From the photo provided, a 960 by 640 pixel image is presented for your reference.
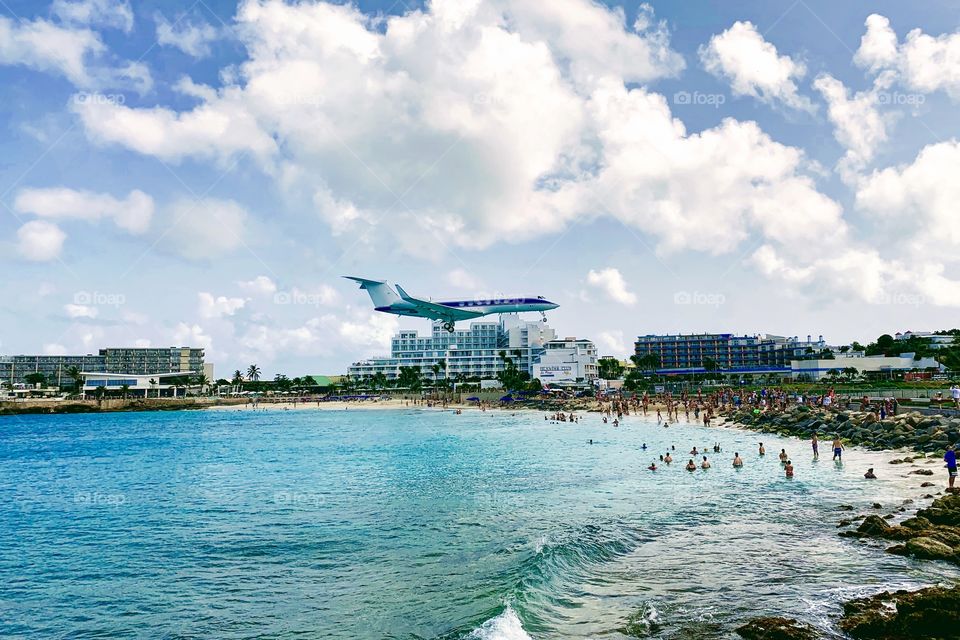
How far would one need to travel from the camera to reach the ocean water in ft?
40.6

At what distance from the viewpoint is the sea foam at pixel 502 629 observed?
11095mm

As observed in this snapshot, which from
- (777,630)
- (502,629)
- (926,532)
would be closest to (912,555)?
(926,532)

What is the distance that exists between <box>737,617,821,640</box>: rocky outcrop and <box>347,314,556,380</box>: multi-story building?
143942mm

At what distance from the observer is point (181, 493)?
30094 millimetres

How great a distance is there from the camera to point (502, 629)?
37.7 feet

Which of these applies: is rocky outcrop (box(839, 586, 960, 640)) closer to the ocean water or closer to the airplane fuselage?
the ocean water

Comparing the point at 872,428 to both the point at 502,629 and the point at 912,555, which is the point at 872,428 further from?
the point at 502,629

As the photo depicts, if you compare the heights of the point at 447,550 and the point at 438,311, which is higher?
the point at 438,311

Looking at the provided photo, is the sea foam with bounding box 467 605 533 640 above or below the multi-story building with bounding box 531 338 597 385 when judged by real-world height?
below

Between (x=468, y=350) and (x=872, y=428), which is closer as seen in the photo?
(x=872, y=428)

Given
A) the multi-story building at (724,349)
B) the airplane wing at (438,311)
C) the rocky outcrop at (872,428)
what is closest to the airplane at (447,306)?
the airplane wing at (438,311)

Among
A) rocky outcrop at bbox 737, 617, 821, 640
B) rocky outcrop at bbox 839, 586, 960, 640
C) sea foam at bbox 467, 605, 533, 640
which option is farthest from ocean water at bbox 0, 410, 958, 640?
A: rocky outcrop at bbox 839, 586, 960, 640

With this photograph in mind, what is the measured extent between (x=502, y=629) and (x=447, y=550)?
6.35m

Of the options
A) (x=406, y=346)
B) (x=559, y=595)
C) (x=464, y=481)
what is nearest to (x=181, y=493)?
(x=464, y=481)
